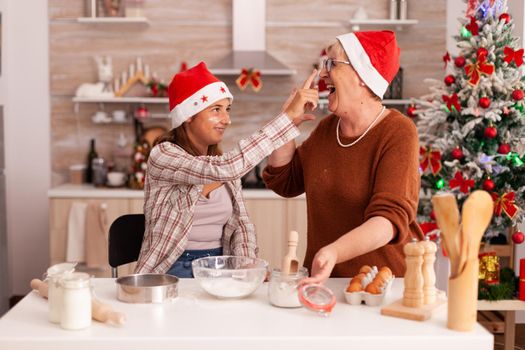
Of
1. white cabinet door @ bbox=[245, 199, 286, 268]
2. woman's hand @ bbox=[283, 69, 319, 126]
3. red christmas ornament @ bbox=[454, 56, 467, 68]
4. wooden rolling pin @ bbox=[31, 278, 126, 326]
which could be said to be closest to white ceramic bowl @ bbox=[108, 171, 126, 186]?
white cabinet door @ bbox=[245, 199, 286, 268]

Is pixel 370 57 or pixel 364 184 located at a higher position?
pixel 370 57

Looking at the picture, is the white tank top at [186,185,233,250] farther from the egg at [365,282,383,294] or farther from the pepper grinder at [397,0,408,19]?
the pepper grinder at [397,0,408,19]

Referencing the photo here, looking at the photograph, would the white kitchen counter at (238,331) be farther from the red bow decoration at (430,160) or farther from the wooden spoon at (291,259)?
the red bow decoration at (430,160)

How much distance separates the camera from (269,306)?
1758 millimetres

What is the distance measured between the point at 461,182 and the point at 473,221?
97.9 inches

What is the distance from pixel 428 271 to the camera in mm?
1741

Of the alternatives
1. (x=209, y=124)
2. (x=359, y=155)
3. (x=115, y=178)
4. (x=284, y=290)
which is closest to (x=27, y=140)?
(x=115, y=178)

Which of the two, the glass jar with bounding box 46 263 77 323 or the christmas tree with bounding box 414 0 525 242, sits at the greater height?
the christmas tree with bounding box 414 0 525 242

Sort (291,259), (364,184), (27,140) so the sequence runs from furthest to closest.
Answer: (27,140)
(364,184)
(291,259)

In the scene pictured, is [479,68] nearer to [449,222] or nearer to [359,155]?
[359,155]

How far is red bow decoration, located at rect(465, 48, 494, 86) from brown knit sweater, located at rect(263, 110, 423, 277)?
1.93 m

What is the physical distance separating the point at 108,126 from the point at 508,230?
2.86 metres

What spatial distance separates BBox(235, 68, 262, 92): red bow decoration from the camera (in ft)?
15.7

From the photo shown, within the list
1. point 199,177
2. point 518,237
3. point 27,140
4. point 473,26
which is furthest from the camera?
point 27,140
